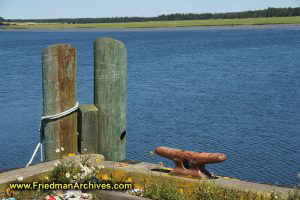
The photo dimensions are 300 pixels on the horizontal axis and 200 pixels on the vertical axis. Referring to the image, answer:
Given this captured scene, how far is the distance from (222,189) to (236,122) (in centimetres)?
1361

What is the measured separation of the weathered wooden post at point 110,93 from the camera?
672cm

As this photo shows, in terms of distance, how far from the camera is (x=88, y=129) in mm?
6781

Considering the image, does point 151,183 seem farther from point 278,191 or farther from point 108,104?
point 108,104

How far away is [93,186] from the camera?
17.8 ft

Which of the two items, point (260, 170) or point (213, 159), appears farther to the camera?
point (260, 170)

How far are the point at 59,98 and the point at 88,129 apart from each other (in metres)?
0.59

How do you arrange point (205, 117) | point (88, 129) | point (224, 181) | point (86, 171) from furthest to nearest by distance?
point (205, 117) → point (88, 129) → point (86, 171) → point (224, 181)

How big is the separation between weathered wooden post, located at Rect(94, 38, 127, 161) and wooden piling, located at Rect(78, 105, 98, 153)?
69mm

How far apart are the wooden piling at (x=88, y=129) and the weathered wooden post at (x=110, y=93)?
69 millimetres

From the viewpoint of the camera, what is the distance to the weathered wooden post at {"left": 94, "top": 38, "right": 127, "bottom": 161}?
265 inches

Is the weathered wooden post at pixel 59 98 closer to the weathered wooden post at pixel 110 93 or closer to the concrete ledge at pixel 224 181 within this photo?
the weathered wooden post at pixel 110 93

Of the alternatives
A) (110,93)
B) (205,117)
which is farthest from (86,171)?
(205,117)

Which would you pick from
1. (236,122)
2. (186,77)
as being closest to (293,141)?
(236,122)

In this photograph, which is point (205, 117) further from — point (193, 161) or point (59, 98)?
point (193, 161)
